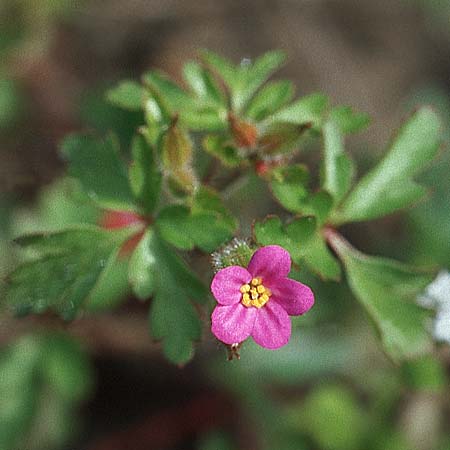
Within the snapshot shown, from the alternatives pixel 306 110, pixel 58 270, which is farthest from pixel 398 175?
pixel 58 270

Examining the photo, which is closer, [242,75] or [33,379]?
[242,75]

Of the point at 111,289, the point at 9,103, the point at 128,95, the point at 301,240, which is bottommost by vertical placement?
the point at 111,289

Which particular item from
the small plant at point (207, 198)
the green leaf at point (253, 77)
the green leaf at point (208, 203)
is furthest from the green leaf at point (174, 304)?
the green leaf at point (253, 77)

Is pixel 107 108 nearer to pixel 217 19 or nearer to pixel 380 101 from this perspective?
pixel 217 19

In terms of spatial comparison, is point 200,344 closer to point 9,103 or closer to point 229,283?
point 229,283

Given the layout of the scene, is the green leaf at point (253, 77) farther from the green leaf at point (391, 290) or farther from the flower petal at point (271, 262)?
the flower petal at point (271, 262)

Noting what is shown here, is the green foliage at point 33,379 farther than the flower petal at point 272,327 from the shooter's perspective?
Yes

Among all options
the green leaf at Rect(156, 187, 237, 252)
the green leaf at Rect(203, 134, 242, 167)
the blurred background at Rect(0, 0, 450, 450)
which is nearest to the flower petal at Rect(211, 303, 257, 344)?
the green leaf at Rect(156, 187, 237, 252)
